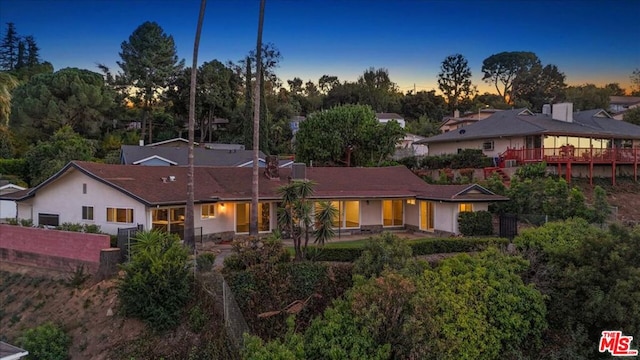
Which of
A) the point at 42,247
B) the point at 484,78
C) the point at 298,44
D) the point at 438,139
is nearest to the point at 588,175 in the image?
the point at 438,139

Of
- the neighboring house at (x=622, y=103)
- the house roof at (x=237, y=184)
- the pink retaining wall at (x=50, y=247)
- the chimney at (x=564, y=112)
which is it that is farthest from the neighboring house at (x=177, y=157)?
the neighboring house at (x=622, y=103)

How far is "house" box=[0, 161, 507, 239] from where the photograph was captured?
20.4 metres

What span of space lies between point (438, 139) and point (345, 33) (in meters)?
13.6

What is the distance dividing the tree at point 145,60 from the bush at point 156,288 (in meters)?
42.5

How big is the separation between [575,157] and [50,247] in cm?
3085

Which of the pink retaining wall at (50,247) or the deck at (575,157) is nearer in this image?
the pink retaining wall at (50,247)

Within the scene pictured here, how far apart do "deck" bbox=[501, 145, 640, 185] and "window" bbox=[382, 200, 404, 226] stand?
10.0m

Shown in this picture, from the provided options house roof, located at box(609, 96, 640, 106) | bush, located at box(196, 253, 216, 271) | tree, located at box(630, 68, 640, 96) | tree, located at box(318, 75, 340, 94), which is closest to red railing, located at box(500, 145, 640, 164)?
bush, located at box(196, 253, 216, 271)

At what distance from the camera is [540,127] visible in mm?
32094

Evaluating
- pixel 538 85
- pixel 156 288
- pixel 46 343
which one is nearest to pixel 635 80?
pixel 538 85

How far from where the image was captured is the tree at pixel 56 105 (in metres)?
44.4

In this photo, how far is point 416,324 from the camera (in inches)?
463

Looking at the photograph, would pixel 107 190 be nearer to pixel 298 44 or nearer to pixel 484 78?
pixel 298 44

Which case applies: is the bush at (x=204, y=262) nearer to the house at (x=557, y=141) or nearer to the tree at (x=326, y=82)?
the house at (x=557, y=141)
